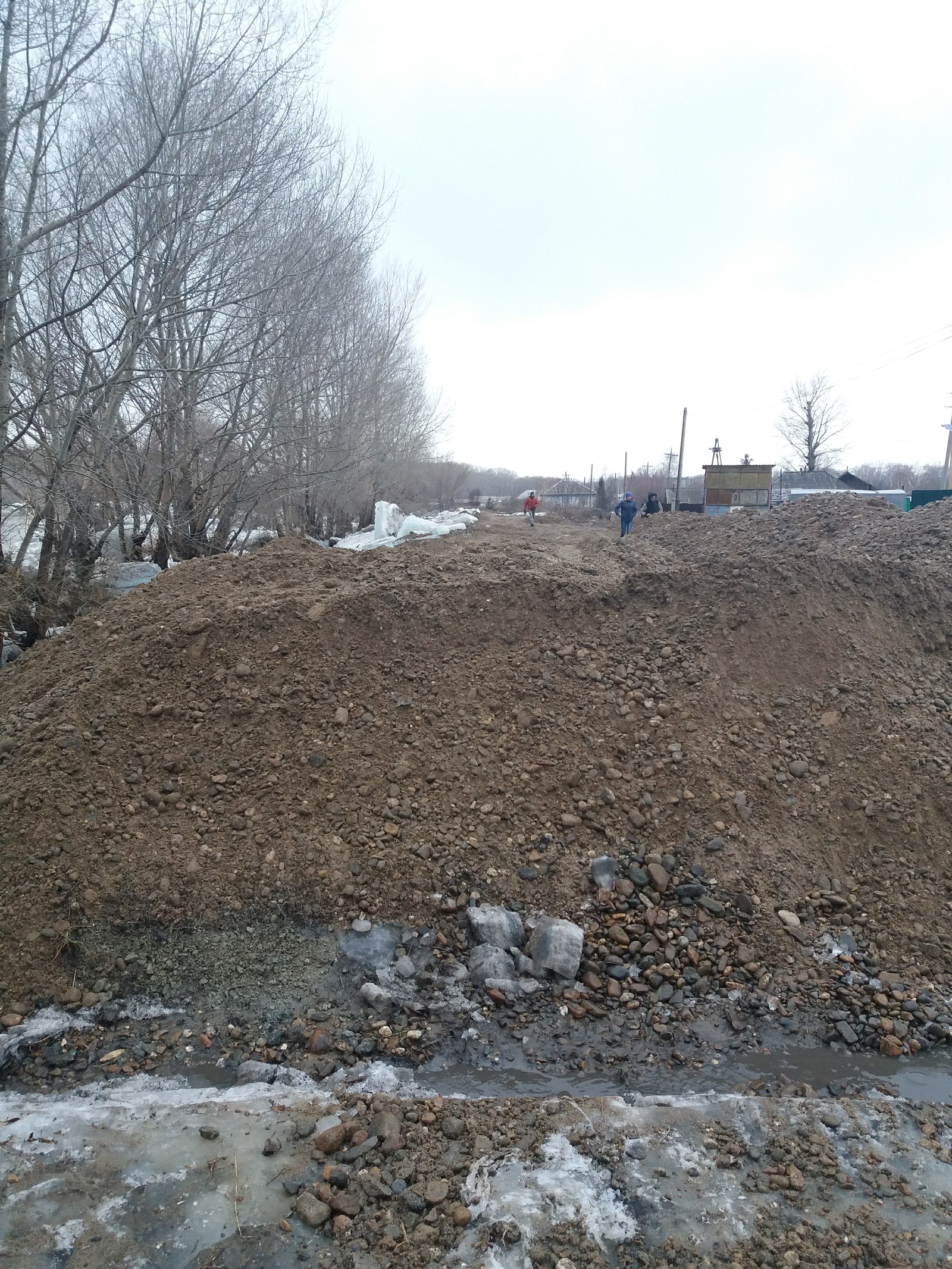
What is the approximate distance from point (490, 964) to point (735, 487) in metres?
15.6

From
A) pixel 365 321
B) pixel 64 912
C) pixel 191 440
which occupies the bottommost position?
pixel 64 912

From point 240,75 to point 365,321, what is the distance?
32.6 feet

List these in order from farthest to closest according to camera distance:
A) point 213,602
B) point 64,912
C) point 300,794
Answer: point 213,602
point 300,794
point 64,912

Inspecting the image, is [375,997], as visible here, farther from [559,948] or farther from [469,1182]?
[469,1182]

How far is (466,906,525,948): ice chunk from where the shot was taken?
3.30 meters

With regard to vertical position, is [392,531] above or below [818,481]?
below

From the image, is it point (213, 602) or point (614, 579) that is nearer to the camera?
point (213, 602)

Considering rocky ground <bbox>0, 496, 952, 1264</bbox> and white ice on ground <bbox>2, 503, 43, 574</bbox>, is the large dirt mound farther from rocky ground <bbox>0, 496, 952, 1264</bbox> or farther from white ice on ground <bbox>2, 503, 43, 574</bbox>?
white ice on ground <bbox>2, 503, 43, 574</bbox>

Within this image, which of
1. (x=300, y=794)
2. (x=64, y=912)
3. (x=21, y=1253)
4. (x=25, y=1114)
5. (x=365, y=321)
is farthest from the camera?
(x=365, y=321)

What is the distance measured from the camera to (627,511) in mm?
11953

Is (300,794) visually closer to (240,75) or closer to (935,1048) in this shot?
(935,1048)

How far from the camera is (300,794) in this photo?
12.6ft

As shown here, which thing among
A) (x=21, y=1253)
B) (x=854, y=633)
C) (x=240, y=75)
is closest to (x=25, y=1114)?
(x=21, y=1253)

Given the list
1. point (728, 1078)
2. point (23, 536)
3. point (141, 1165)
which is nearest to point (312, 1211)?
point (141, 1165)
